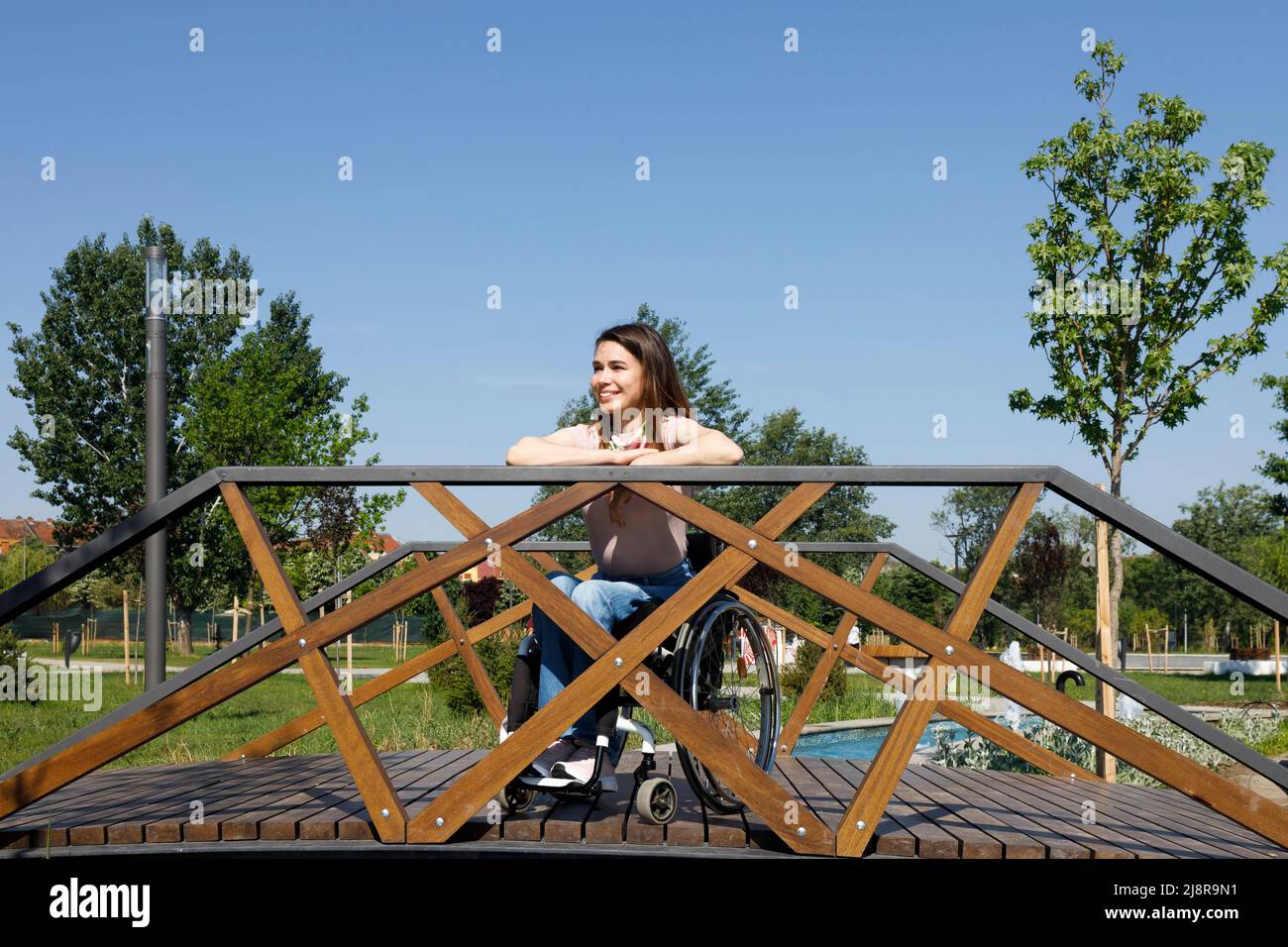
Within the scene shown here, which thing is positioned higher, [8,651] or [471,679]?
[8,651]

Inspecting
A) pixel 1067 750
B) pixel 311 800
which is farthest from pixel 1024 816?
pixel 1067 750

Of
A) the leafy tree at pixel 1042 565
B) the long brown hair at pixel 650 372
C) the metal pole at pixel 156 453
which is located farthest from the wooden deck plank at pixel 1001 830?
the leafy tree at pixel 1042 565

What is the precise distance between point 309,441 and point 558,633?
15.4 meters

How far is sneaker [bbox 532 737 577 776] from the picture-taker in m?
3.54

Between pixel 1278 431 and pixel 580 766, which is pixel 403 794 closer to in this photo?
pixel 580 766

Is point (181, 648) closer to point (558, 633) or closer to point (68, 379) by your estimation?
point (68, 379)

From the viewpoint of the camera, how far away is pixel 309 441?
59.3ft

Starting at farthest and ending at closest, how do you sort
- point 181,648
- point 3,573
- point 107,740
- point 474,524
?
point 3,573 < point 181,648 < point 474,524 < point 107,740

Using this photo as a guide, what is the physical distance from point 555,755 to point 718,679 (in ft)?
2.03

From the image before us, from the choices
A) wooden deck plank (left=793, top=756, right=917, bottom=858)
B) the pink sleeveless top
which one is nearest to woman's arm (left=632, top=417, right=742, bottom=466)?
the pink sleeveless top

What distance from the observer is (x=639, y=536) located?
3.79m

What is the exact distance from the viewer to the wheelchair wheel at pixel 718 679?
3.48 meters

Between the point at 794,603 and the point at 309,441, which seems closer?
the point at 309,441

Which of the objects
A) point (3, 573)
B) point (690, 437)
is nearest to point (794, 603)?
point (690, 437)
